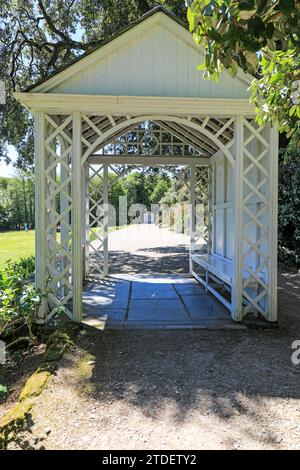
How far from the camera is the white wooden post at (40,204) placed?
14.7 feet

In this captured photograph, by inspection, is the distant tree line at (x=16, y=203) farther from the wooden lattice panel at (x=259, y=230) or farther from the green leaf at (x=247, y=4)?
the green leaf at (x=247, y=4)

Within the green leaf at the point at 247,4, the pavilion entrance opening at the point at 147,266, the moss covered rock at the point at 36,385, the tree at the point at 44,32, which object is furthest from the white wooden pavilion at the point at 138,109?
the tree at the point at 44,32

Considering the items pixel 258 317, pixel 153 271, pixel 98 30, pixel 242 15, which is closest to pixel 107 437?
pixel 242 15

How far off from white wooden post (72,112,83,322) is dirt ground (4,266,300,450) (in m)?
0.46

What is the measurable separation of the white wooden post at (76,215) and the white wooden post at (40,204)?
395 millimetres

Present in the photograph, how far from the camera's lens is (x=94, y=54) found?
4.38 m

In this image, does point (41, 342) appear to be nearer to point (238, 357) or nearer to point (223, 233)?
point (238, 357)

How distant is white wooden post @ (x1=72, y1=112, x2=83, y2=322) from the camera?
4.50m

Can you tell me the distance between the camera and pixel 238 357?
3.71 metres

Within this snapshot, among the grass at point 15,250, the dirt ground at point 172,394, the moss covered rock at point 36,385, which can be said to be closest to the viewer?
the dirt ground at point 172,394

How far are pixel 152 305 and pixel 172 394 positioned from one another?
9.37 ft

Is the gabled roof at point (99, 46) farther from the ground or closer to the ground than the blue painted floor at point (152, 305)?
farther from the ground

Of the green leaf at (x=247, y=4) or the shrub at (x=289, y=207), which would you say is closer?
the green leaf at (x=247, y=4)

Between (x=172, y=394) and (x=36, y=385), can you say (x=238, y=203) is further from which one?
(x=36, y=385)
